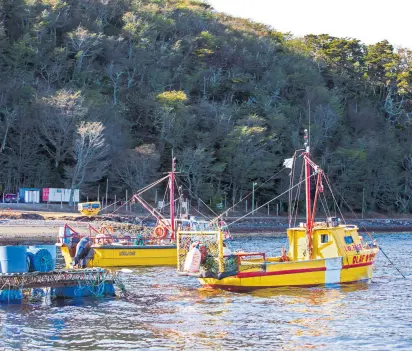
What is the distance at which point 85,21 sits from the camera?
10488 centimetres

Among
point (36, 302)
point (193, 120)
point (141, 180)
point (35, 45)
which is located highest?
point (35, 45)

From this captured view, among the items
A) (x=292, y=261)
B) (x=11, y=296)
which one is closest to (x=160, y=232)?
(x=292, y=261)

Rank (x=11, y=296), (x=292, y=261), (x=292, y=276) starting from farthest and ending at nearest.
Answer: (x=292, y=261), (x=292, y=276), (x=11, y=296)

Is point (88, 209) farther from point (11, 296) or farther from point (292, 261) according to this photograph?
point (11, 296)

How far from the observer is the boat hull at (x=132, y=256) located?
41031 millimetres

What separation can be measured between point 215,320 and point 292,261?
9122mm

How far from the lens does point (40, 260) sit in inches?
1147

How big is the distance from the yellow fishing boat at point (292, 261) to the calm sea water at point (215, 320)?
698 millimetres

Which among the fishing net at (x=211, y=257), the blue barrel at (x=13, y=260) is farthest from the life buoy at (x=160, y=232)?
the blue barrel at (x=13, y=260)

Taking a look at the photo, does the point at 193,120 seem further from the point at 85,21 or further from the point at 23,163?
the point at 85,21

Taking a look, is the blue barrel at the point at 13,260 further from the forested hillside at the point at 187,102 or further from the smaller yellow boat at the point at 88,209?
the forested hillside at the point at 187,102

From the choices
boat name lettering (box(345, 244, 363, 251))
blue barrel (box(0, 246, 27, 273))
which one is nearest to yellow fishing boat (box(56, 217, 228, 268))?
boat name lettering (box(345, 244, 363, 251))

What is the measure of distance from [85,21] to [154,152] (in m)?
33.6

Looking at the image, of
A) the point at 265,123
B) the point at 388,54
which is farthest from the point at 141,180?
the point at 388,54
